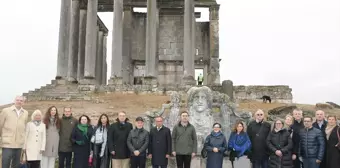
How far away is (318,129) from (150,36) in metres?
27.7

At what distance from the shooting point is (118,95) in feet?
105

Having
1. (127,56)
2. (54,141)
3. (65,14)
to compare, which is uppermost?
(65,14)

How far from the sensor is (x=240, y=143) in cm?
1084

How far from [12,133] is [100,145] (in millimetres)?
2414

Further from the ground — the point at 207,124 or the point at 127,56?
the point at 127,56

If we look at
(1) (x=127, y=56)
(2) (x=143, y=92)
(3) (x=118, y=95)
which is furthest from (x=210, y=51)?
(3) (x=118, y=95)

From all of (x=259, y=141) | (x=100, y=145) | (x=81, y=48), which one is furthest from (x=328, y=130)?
(x=81, y=48)

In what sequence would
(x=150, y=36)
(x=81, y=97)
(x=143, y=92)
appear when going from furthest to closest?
(x=150, y=36), (x=143, y=92), (x=81, y=97)

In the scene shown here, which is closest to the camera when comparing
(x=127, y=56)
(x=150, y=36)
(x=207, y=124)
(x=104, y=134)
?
(x=104, y=134)

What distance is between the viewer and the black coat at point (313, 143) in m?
10.3

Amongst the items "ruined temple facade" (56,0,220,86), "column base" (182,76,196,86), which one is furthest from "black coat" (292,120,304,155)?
"ruined temple facade" (56,0,220,86)

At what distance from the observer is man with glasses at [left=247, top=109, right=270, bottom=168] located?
1080 centimetres

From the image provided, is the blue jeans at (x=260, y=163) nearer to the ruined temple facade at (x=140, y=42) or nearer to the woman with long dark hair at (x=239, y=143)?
the woman with long dark hair at (x=239, y=143)

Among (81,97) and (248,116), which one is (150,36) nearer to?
(81,97)
